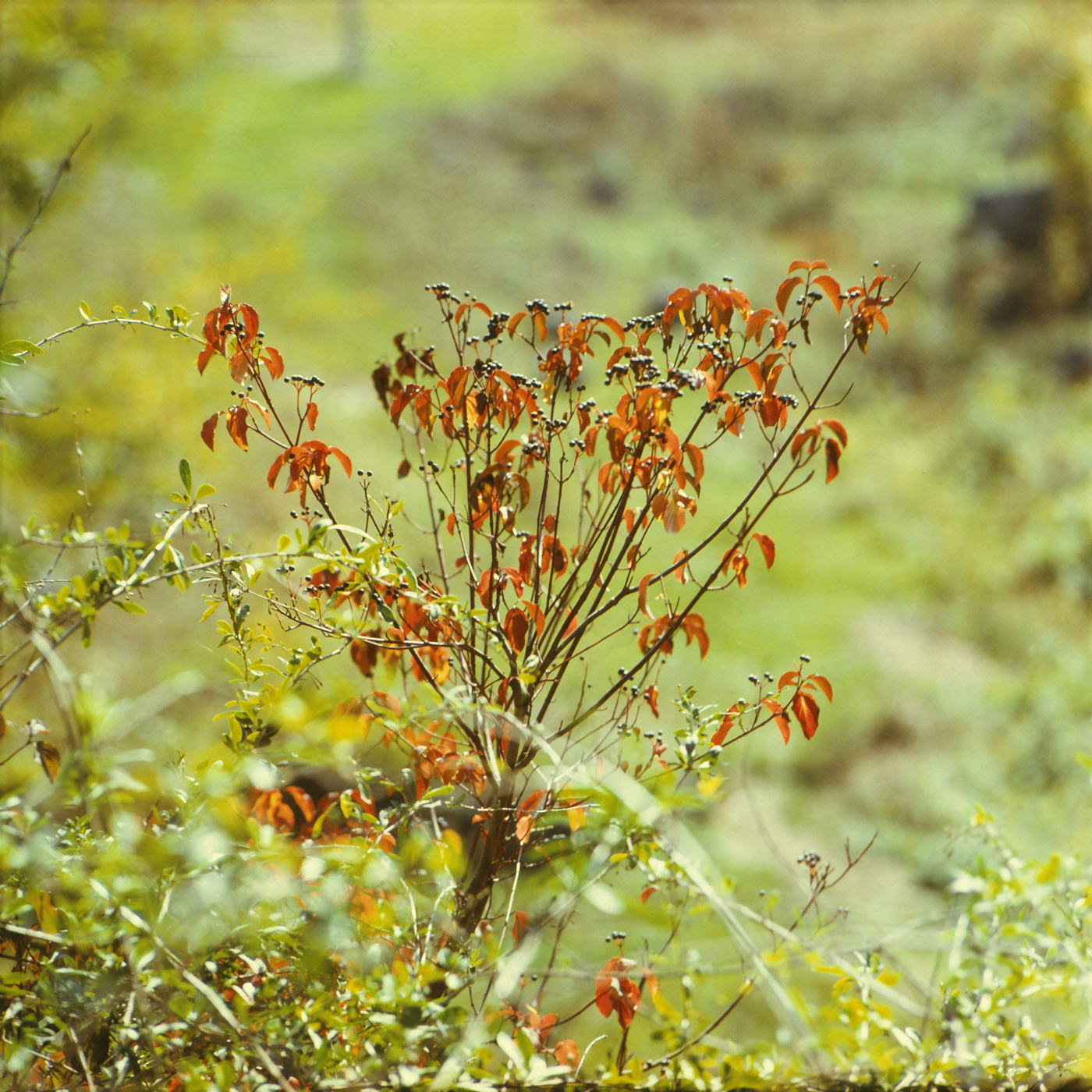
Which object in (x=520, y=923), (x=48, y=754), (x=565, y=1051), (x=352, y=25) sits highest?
(x=352, y=25)

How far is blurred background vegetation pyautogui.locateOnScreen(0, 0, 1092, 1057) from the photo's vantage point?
461 cm

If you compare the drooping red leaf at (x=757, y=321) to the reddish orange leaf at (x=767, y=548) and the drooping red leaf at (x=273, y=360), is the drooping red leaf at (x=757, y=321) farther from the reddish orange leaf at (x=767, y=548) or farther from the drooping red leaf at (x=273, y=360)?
the drooping red leaf at (x=273, y=360)

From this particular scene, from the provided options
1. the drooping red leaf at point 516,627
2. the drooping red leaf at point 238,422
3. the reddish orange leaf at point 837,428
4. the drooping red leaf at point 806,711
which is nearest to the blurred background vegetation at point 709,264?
the drooping red leaf at point 238,422

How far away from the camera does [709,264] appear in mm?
9875

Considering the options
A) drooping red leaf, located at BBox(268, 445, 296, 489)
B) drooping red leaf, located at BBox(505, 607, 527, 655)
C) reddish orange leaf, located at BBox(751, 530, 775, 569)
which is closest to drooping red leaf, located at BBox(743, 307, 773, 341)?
reddish orange leaf, located at BBox(751, 530, 775, 569)

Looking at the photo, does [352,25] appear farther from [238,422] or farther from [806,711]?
[806,711]

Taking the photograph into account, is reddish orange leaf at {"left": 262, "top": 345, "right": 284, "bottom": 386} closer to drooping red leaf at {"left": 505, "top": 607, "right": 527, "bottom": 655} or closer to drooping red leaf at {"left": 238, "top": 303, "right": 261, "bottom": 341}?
drooping red leaf at {"left": 238, "top": 303, "right": 261, "bottom": 341}

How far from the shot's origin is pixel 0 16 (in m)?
4.98

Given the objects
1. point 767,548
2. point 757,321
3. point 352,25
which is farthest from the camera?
point 352,25

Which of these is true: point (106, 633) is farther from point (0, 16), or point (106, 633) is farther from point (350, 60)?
point (350, 60)

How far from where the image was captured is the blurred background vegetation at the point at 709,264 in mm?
4605

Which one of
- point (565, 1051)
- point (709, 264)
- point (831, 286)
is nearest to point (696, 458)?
point (831, 286)

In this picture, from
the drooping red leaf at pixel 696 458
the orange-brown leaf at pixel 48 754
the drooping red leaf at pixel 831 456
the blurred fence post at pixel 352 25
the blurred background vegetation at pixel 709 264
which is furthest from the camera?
the blurred fence post at pixel 352 25

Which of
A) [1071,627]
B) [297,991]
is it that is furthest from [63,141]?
[1071,627]
